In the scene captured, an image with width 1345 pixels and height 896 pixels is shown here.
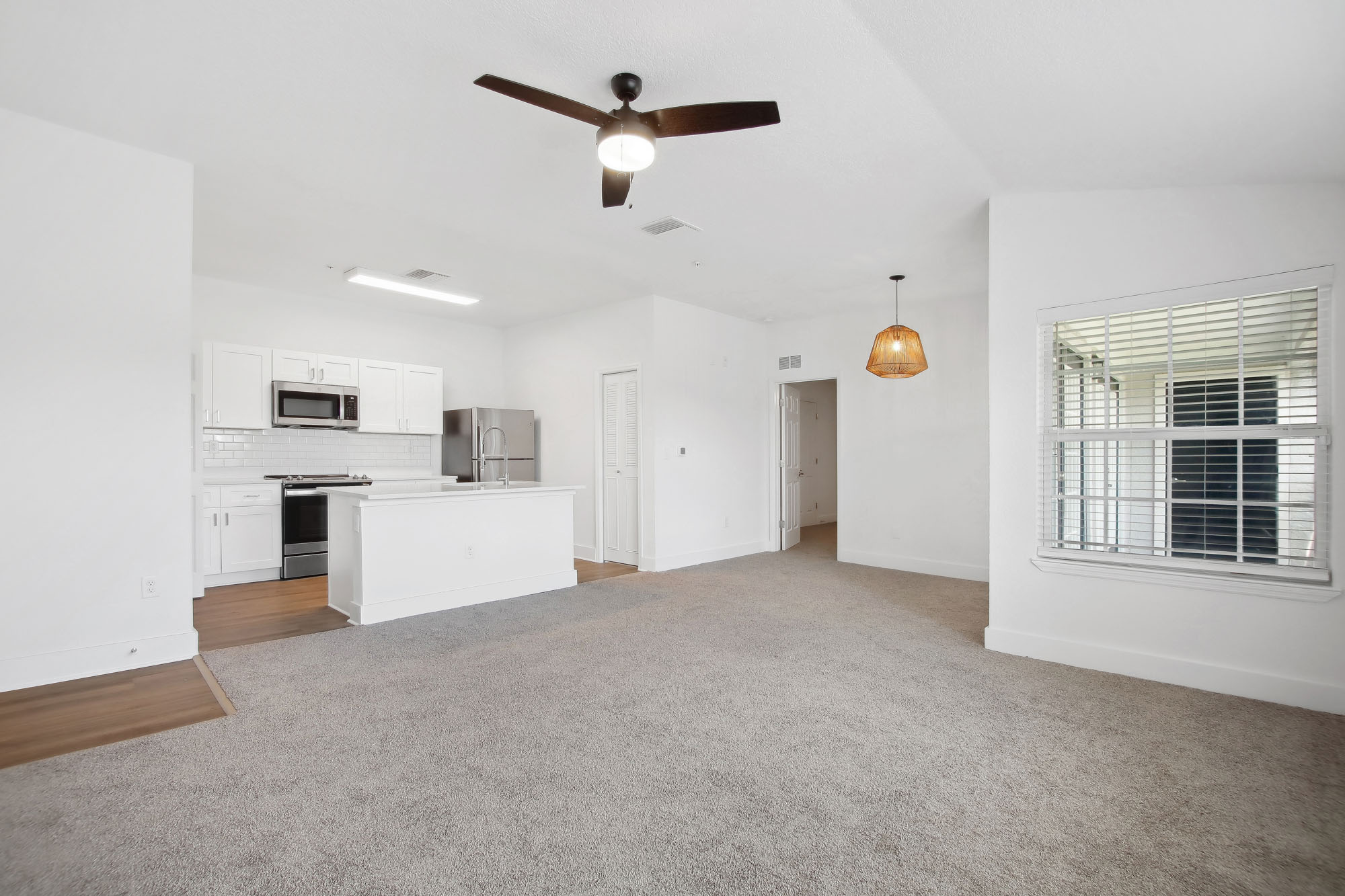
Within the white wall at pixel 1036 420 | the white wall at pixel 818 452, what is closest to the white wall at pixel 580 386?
the white wall at pixel 1036 420

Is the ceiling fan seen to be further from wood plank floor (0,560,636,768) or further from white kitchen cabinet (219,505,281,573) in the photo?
white kitchen cabinet (219,505,281,573)

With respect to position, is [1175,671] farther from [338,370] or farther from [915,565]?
[338,370]

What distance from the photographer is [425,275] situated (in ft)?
18.6

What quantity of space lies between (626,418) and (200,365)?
12.5ft

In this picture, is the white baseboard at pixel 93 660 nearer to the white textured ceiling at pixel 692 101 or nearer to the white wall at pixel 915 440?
the white textured ceiling at pixel 692 101

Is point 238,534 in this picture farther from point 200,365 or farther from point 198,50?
point 198,50

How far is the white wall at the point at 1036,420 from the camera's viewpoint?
2.97m

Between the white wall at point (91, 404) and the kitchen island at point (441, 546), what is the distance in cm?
103

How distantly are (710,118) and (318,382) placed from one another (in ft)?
17.4

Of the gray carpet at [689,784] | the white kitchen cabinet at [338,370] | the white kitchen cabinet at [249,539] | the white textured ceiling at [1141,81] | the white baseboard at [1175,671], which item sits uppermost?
the white textured ceiling at [1141,81]

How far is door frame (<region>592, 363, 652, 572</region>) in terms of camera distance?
21.0 feet

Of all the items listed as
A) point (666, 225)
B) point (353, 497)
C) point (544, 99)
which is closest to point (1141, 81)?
point (544, 99)

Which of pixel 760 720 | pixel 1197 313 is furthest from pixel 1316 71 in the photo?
pixel 760 720

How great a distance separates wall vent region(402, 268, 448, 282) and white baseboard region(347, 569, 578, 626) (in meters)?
2.71
